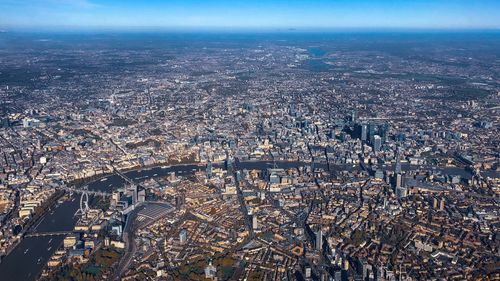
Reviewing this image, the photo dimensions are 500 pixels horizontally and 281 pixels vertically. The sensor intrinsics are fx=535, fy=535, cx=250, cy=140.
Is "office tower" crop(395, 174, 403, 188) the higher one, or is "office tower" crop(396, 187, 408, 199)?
"office tower" crop(395, 174, 403, 188)

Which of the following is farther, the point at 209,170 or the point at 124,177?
the point at 124,177

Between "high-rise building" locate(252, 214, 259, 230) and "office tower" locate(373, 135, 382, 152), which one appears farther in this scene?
"office tower" locate(373, 135, 382, 152)

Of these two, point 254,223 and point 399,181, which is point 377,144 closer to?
point 399,181

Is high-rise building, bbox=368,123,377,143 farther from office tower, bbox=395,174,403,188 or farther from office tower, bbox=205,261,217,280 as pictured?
office tower, bbox=205,261,217,280

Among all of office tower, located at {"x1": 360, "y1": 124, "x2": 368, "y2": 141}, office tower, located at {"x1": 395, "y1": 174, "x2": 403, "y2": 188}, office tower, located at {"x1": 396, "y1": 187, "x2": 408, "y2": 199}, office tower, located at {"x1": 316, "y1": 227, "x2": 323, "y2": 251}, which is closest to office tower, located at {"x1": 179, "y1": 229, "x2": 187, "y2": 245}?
office tower, located at {"x1": 316, "y1": 227, "x2": 323, "y2": 251}

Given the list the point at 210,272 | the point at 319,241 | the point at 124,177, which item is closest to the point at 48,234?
the point at 124,177

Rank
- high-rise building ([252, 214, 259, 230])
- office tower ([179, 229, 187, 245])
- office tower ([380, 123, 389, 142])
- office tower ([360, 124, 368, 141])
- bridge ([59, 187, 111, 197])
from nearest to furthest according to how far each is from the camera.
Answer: office tower ([179, 229, 187, 245])
high-rise building ([252, 214, 259, 230])
bridge ([59, 187, 111, 197])
office tower ([380, 123, 389, 142])
office tower ([360, 124, 368, 141])

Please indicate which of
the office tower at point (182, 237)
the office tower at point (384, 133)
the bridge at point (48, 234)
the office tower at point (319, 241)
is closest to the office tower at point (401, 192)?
the office tower at point (319, 241)

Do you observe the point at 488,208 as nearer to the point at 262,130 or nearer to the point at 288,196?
the point at 288,196

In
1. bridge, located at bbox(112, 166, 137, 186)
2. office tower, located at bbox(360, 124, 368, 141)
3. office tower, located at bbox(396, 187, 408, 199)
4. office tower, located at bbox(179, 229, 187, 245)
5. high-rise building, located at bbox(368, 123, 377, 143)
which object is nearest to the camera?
office tower, located at bbox(179, 229, 187, 245)

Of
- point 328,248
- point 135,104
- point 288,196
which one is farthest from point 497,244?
point 135,104

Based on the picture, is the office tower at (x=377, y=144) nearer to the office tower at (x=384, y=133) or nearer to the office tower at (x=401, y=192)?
the office tower at (x=384, y=133)
